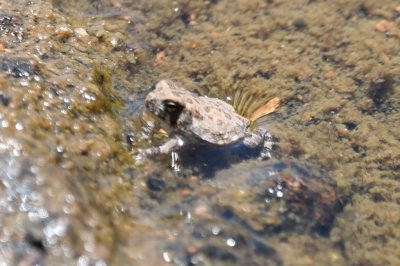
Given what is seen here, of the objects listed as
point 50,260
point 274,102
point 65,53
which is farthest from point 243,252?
point 65,53

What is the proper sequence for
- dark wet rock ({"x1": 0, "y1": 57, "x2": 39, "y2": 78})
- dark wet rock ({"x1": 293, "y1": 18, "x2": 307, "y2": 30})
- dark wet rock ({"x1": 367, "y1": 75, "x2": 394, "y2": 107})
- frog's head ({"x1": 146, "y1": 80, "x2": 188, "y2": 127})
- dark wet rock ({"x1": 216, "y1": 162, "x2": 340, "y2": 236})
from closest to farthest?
dark wet rock ({"x1": 216, "y1": 162, "x2": 340, "y2": 236})
dark wet rock ({"x1": 0, "y1": 57, "x2": 39, "y2": 78})
frog's head ({"x1": 146, "y1": 80, "x2": 188, "y2": 127})
dark wet rock ({"x1": 367, "y1": 75, "x2": 394, "y2": 107})
dark wet rock ({"x1": 293, "y1": 18, "x2": 307, "y2": 30})

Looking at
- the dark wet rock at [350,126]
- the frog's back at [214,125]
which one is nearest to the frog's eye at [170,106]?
the frog's back at [214,125]

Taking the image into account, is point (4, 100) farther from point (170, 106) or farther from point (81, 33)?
point (81, 33)

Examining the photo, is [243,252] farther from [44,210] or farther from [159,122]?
[159,122]

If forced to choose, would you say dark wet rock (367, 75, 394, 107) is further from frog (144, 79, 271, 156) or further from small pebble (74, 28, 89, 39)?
small pebble (74, 28, 89, 39)

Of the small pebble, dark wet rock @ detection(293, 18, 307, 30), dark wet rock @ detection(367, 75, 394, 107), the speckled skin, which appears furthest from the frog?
dark wet rock @ detection(293, 18, 307, 30)

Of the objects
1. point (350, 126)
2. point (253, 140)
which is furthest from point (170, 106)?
point (350, 126)
